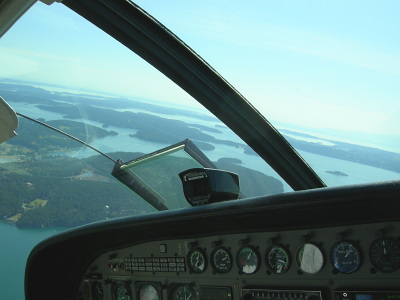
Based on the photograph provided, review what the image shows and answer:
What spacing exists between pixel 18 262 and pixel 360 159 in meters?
2.79

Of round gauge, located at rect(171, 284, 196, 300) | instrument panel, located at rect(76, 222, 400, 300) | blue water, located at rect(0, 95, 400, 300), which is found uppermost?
blue water, located at rect(0, 95, 400, 300)

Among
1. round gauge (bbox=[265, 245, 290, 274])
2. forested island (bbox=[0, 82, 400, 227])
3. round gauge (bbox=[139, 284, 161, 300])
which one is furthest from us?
forested island (bbox=[0, 82, 400, 227])

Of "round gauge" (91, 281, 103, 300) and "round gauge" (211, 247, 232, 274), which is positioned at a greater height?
"round gauge" (211, 247, 232, 274)

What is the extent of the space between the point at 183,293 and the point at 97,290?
0.77 metres

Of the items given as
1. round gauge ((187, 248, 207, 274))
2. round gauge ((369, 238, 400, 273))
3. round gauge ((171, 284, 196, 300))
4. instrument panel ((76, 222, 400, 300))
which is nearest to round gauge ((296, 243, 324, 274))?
instrument panel ((76, 222, 400, 300))

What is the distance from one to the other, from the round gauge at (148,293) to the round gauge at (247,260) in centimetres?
64

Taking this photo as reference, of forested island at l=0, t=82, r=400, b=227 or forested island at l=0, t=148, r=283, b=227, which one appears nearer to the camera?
forested island at l=0, t=82, r=400, b=227

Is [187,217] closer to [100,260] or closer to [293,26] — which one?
[100,260]

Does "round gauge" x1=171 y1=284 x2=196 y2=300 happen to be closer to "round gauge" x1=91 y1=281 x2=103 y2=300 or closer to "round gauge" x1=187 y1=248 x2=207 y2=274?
"round gauge" x1=187 y1=248 x2=207 y2=274

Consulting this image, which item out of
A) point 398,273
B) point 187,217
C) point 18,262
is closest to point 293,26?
point 187,217

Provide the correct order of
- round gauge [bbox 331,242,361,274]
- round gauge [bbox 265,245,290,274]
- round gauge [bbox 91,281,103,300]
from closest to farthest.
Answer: round gauge [bbox 331,242,361,274] → round gauge [bbox 265,245,290,274] → round gauge [bbox 91,281,103,300]

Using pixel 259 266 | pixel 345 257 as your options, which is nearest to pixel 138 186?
pixel 259 266

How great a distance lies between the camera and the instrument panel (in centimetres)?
172

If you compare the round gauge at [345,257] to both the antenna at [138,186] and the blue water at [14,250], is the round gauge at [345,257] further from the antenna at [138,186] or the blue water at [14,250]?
the blue water at [14,250]
